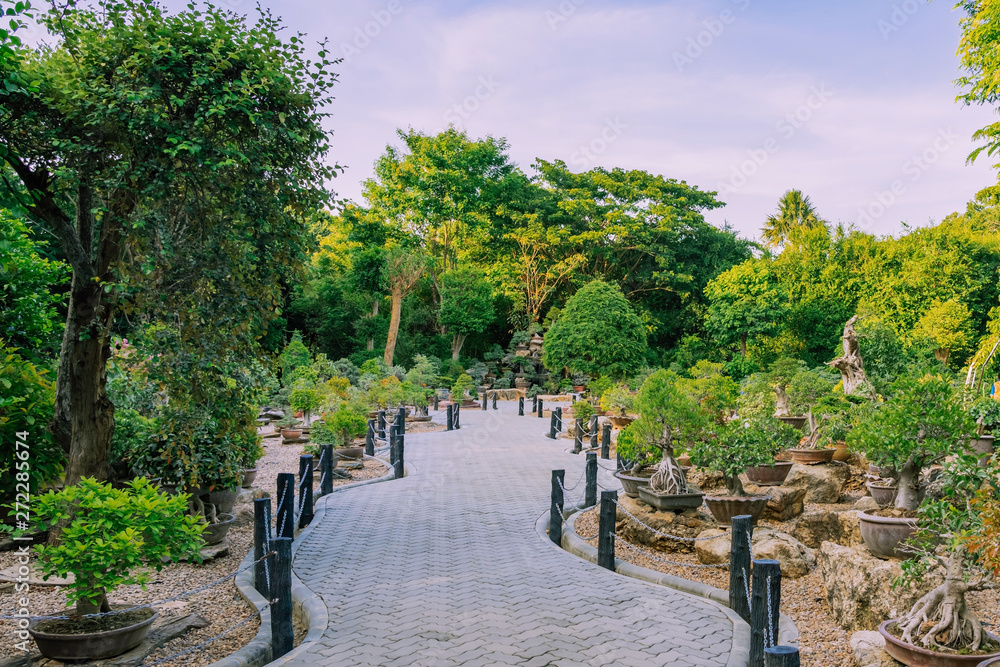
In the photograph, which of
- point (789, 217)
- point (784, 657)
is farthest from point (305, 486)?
point (789, 217)

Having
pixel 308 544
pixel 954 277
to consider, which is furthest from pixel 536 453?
pixel 954 277

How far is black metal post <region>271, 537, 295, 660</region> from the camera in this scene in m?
4.68

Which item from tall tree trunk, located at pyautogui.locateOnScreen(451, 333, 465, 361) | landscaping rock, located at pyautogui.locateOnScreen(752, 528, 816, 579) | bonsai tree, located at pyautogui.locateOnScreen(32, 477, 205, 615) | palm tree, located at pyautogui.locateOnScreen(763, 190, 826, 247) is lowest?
landscaping rock, located at pyautogui.locateOnScreen(752, 528, 816, 579)

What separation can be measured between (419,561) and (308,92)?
15.7ft

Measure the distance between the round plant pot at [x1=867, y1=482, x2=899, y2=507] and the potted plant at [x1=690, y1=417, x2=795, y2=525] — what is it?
3.64ft

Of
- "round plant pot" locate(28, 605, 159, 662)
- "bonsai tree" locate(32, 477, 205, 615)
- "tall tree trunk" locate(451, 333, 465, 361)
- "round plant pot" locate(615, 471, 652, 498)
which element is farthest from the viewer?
"tall tree trunk" locate(451, 333, 465, 361)

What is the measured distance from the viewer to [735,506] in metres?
7.44

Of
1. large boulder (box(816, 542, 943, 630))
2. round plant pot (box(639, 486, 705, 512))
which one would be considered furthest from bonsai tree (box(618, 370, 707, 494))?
large boulder (box(816, 542, 943, 630))

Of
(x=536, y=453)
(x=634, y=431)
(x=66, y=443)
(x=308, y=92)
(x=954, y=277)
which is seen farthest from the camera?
(x=954, y=277)

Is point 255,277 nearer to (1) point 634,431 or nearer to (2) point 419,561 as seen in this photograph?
(2) point 419,561

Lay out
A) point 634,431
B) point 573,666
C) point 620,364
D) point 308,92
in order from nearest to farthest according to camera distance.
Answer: point 573,666 → point 308,92 → point 634,431 → point 620,364

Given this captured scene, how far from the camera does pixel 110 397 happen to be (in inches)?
261

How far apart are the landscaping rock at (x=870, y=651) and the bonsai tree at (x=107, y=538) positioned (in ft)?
15.1

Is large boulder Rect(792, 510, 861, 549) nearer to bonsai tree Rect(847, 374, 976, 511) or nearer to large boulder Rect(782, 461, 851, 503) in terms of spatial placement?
bonsai tree Rect(847, 374, 976, 511)
